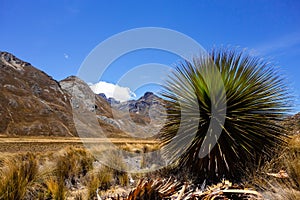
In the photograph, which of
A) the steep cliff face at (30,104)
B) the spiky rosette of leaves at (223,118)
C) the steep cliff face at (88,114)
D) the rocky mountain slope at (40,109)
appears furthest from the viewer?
the steep cliff face at (88,114)

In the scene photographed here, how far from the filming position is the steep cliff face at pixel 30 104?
277 feet

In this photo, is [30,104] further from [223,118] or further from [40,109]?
[223,118]

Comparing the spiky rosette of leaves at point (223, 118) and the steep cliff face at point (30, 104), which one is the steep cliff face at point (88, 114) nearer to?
the steep cliff face at point (30, 104)

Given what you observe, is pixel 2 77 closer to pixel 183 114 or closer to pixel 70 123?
pixel 70 123

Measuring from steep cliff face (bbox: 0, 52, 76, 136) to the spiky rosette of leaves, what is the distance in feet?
273

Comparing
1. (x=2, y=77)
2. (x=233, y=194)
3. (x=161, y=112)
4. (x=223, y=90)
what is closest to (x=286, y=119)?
(x=223, y=90)

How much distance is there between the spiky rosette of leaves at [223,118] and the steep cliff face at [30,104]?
8335 centimetres

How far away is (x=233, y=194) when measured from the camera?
5.47 ft

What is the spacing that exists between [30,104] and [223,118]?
10475cm

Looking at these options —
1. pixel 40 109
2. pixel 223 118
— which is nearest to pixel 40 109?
pixel 40 109

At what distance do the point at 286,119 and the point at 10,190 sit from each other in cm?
583

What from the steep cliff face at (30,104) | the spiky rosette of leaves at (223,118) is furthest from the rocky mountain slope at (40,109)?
the spiky rosette of leaves at (223,118)

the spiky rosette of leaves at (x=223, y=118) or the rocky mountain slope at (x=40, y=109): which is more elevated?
the rocky mountain slope at (x=40, y=109)

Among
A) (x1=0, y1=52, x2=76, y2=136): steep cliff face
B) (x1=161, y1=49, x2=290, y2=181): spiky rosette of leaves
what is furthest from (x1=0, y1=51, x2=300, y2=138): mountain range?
(x1=161, y1=49, x2=290, y2=181): spiky rosette of leaves
